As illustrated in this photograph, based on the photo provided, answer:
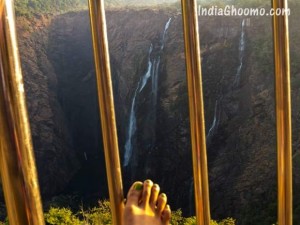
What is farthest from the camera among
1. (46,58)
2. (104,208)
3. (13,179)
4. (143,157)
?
(46,58)

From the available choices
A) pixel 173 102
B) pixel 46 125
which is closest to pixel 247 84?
pixel 173 102

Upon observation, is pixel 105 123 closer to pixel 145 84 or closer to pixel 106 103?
pixel 106 103

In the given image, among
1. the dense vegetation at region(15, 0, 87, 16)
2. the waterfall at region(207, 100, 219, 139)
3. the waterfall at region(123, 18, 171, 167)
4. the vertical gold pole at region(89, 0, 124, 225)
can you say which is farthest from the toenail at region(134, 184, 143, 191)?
the dense vegetation at region(15, 0, 87, 16)

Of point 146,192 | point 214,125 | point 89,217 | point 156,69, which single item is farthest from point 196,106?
point 156,69

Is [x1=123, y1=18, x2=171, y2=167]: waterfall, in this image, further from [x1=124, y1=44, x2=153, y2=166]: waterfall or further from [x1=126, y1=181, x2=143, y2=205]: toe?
[x1=126, y1=181, x2=143, y2=205]: toe

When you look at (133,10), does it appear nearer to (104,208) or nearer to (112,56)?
(112,56)

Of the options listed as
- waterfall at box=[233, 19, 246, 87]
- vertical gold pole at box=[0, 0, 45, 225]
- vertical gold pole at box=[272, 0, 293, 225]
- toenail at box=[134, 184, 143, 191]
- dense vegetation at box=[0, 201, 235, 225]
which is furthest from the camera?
waterfall at box=[233, 19, 246, 87]

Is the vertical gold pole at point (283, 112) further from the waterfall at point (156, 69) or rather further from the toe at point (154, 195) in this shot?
the waterfall at point (156, 69)
